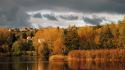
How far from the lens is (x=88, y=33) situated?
104 metres

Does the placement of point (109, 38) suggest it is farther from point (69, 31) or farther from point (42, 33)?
point (42, 33)

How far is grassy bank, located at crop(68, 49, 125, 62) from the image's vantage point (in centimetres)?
7375

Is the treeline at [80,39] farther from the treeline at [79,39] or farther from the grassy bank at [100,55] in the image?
the grassy bank at [100,55]

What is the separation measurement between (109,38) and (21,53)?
3232cm

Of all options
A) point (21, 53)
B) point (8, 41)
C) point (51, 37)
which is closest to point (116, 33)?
point (51, 37)

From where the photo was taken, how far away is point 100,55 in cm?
7506

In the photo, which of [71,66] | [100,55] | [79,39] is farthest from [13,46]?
[71,66]

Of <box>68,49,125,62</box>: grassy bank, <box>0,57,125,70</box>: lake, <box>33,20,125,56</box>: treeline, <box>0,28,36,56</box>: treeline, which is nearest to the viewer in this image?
<box>0,57,125,70</box>: lake

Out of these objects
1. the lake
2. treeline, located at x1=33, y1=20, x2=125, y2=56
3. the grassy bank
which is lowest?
the lake

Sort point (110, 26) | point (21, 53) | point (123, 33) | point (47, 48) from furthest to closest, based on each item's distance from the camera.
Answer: point (21, 53) < point (110, 26) < point (47, 48) < point (123, 33)

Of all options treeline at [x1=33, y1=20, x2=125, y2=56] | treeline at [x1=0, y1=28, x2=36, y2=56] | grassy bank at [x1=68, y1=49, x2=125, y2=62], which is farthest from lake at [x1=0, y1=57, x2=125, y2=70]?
treeline at [x1=0, y1=28, x2=36, y2=56]

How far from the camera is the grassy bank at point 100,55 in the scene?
7375 centimetres

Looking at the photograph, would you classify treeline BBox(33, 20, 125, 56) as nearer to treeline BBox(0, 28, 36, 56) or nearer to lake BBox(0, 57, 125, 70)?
treeline BBox(0, 28, 36, 56)

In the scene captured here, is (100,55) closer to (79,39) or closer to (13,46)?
(79,39)
